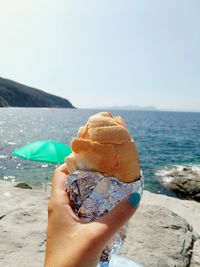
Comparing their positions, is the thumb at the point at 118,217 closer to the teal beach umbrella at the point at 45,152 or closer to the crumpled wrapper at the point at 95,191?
the crumpled wrapper at the point at 95,191

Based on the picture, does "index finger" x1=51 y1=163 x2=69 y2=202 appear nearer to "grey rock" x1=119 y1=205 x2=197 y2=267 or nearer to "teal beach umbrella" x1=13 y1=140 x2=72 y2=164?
"grey rock" x1=119 y1=205 x2=197 y2=267

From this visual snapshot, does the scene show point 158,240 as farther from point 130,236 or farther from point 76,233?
point 76,233

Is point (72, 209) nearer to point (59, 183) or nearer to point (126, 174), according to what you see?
point (59, 183)

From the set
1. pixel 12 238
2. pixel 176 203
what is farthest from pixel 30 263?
pixel 176 203

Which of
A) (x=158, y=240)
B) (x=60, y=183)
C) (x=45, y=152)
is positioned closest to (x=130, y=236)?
(x=158, y=240)

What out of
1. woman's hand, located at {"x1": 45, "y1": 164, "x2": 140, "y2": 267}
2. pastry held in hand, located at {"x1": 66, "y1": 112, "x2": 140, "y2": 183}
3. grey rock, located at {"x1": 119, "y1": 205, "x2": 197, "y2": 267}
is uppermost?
pastry held in hand, located at {"x1": 66, "y1": 112, "x2": 140, "y2": 183}

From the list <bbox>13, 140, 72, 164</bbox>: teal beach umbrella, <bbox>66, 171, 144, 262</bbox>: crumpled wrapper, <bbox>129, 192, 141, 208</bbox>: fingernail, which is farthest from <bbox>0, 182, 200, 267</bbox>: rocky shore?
<bbox>13, 140, 72, 164</bbox>: teal beach umbrella

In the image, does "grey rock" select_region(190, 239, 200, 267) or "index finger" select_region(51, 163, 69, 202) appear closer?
"index finger" select_region(51, 163, 69, 202)
